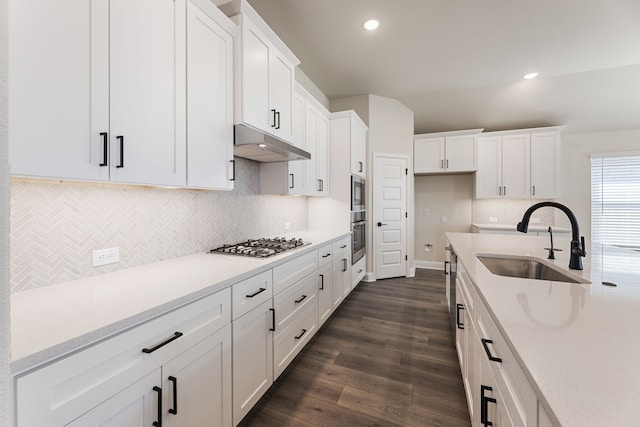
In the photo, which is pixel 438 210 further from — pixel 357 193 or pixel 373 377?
pixel 373 377

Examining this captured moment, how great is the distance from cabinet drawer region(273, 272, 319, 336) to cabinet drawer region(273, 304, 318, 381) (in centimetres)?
5

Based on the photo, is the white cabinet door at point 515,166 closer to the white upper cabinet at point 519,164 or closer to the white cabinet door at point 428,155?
the white upper cabinet at point 519,164

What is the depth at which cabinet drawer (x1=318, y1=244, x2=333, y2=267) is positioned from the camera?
2414 millimetres

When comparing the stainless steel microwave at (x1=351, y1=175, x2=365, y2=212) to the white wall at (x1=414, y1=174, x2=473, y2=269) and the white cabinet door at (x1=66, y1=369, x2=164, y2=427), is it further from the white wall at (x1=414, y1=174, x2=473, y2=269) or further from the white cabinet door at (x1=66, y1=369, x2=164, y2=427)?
the white cabinet door at (x1=66, y1=369, x2=164, y2=427)

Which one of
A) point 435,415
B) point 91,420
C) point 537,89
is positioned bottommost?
point 435,415

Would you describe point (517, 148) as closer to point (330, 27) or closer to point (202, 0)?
point (330, 27)

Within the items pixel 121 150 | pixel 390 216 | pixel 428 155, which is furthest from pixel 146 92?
pixel 428 155

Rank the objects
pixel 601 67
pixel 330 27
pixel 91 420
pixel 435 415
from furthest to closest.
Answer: pixel 601 67
pixel 330 27
pixel 435 415
pixel 91 420

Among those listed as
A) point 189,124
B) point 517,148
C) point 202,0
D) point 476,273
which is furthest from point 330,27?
point 517,148

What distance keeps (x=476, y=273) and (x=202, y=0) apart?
6.96ft

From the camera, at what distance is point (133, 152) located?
117cm

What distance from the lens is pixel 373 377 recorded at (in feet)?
6.35

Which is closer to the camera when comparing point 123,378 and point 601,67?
point 123,378

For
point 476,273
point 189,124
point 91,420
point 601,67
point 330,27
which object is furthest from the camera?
point 601,67
